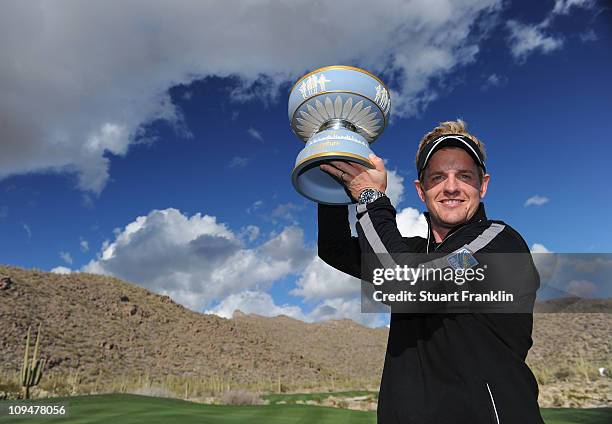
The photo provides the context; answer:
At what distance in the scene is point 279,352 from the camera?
5262cm

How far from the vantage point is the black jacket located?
1.80 meters

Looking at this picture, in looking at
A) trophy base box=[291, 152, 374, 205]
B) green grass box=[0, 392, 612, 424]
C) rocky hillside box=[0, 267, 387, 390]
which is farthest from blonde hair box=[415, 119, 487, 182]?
rocky hillside box=[0, 267, 387, 390]

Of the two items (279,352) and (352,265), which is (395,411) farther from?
(279,352)

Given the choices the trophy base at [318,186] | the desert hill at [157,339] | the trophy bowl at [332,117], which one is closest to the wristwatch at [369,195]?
the trophy bowl at [332,117]

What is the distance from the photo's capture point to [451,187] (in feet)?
Result: 7.08

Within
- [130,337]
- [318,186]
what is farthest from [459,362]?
[130,337]

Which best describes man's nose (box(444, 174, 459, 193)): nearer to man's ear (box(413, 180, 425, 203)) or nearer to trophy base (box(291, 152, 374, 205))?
man's ear (box(413, 180, 425, 203))

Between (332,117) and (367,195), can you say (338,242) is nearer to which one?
(367,195)

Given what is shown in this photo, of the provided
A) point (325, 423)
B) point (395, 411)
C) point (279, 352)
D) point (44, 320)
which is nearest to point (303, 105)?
point (395, 411)

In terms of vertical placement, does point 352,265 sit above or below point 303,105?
below

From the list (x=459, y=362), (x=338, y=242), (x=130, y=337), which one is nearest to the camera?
(x=459, y=362)

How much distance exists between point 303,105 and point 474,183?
3.98ft

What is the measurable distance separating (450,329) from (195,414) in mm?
9951

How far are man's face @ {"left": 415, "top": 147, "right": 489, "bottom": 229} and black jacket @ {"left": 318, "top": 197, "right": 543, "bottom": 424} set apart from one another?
0.21 ft
